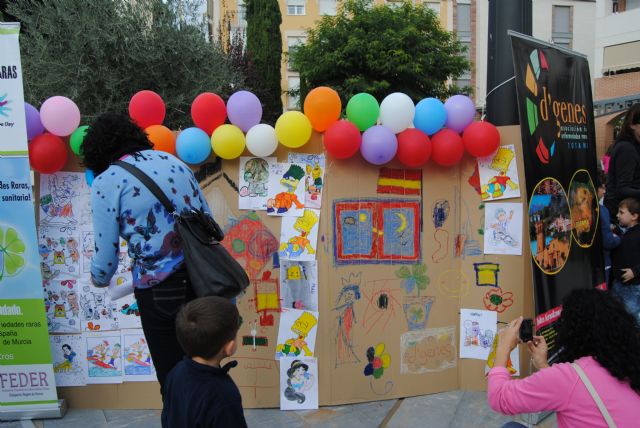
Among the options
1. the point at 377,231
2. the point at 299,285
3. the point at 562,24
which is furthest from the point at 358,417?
the point at 562,24

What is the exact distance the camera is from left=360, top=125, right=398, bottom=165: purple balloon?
10.8 ft

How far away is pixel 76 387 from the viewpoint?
359 cm

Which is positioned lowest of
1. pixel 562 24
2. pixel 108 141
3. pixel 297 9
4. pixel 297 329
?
pixel 297 329

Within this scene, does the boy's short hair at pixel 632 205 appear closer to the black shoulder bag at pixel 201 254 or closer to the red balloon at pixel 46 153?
the black shoulder bag at pixel 201 254

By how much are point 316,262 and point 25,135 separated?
6.43ft

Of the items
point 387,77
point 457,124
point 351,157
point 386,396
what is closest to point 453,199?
point 457,124

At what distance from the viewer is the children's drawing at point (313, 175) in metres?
3.48

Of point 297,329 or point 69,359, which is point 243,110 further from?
point 69,359

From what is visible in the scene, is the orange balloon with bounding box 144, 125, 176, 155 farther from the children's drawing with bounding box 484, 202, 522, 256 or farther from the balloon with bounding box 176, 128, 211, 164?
the children's drawing with bounding box 484, 202, 522, 256

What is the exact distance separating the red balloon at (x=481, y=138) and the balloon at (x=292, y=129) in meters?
1.08

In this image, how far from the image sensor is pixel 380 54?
1817cm

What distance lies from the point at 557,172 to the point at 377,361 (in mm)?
1756

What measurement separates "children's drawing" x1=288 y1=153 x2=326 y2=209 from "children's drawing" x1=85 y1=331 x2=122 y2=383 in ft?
5.26

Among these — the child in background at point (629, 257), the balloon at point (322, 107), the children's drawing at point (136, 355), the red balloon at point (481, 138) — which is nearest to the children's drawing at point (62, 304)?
the children's drawing at point (136, 355)
